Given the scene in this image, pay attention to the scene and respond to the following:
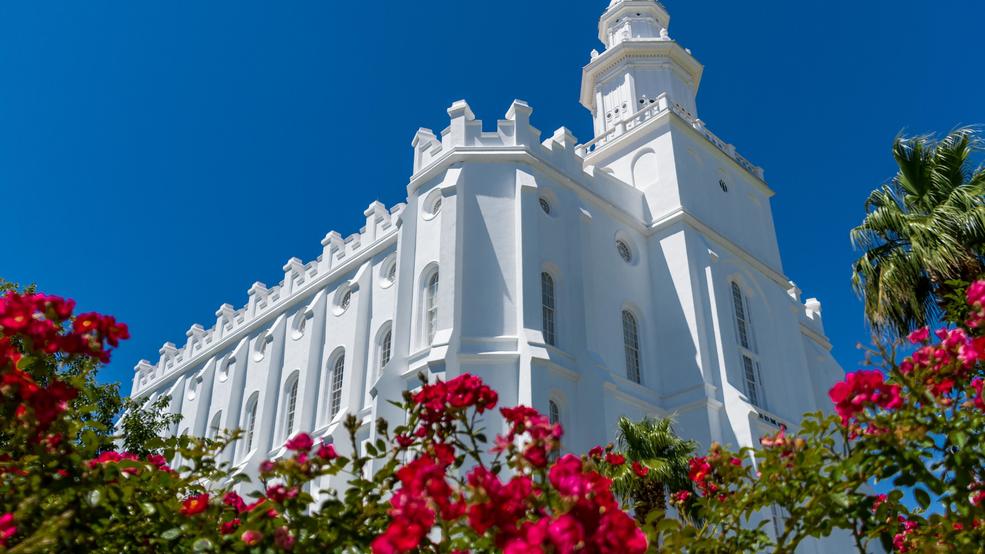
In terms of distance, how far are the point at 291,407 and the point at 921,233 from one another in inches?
844

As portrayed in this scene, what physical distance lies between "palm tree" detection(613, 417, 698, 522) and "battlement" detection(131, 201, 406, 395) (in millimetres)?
12885

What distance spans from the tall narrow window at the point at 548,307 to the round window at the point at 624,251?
3.65 meters

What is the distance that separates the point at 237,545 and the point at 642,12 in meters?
30.3

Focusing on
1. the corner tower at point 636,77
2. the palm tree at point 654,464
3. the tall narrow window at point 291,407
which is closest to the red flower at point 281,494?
the palm tree at point 654,464

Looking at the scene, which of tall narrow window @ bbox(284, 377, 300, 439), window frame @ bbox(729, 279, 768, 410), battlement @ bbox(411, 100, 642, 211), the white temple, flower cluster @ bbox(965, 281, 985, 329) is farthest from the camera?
tall narrow window @ bbox(284, 377, 300, 439)

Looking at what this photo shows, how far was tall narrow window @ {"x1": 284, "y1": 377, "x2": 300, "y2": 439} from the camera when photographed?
2666cm

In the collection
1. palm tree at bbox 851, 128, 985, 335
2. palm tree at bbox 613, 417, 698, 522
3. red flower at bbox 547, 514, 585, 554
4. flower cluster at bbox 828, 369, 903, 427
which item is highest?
palm tree at bbox 851, 128, 985, 335

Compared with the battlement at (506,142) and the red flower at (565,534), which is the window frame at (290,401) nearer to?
the battlement at (506,142)

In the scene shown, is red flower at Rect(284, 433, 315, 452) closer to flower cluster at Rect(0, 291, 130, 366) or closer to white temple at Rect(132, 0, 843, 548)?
flower cluster at Rect(0, 291, 130, 366)

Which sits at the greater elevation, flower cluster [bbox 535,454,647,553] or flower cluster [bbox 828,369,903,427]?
flower cluster [bbox 828,369,903,427]

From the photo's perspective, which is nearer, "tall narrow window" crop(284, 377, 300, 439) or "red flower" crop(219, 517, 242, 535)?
"red flower" crop(219, 517, 242, 535)

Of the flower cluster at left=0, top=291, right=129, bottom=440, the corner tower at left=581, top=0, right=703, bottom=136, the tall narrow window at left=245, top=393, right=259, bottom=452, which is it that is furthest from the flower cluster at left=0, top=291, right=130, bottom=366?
the tall narrow window at left=245, top=393, right=259, bottom=452

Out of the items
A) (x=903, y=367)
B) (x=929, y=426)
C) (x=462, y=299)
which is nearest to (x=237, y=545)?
(x=929, y=426)

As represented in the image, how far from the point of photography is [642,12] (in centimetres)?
3111
